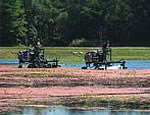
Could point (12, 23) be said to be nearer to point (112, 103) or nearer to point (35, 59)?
point (35, 59)

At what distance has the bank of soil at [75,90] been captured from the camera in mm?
20594

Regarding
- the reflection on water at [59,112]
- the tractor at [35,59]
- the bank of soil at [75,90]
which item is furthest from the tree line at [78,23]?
the reflection on water at [59,112]

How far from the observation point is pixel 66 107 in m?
19.4

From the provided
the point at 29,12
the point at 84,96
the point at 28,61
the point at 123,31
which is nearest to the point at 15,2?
the point at 29,12

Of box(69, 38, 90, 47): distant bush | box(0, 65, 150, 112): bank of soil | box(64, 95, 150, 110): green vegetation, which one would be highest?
box(64, 95, 150, 110): green vegetation

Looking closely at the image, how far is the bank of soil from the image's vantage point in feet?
67.6

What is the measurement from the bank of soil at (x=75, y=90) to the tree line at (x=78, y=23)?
237 ft

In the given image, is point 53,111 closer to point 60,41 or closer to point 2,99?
point 2,99

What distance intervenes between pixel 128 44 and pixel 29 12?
22604mm

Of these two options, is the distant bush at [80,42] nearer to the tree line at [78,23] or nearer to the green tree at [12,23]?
the tree line at [78,23]

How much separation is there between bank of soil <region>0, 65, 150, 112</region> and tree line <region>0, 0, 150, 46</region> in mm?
72386

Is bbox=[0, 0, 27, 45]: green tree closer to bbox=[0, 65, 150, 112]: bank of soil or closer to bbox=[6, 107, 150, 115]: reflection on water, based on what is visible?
bbox=[0, 65, 150, 112]: bank of soil

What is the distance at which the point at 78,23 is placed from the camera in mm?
114750

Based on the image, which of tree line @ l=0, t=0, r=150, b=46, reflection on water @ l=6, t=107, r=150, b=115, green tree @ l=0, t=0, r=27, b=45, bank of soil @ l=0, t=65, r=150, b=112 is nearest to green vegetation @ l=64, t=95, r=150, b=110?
bank of soil @ l=0, t=65, r=150, b=112
